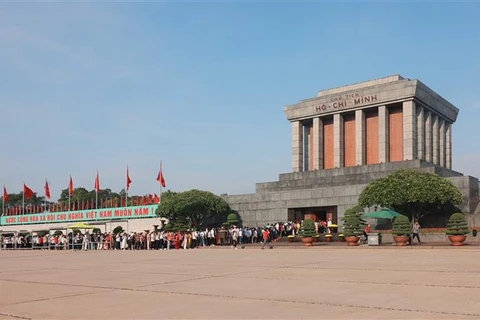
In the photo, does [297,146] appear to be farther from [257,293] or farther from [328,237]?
[257,293]

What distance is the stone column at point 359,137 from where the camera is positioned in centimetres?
4812

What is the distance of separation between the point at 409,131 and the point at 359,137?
4682mm

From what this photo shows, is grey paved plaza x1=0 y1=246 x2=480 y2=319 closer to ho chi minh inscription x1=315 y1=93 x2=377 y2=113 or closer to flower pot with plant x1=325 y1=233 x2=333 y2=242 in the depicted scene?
flower pot with plant x1=325 y1=233 x2=333 y2=242

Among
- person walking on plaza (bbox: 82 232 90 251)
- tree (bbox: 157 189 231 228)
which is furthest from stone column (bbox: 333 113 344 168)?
person walking on plaza (bbox: 82 232 90 251)

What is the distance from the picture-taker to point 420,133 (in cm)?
4691

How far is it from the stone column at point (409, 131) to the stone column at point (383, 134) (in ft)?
5.61

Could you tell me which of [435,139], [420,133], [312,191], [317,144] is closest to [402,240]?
[312,191]

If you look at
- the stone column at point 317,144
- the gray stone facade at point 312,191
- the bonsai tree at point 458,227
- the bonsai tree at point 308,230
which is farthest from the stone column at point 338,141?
the bonsai tree at point 458,227

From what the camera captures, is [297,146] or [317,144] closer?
[317,144]

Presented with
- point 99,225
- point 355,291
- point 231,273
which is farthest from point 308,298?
point 99,225

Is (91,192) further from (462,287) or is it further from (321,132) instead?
(462,287)

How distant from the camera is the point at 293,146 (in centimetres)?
5316

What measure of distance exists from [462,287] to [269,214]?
3719 cm

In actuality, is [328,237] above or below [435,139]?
below
